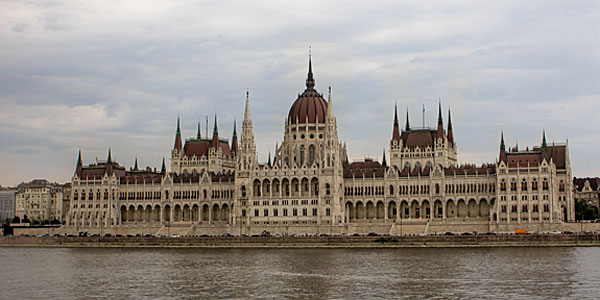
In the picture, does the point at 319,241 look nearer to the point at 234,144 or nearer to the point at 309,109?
the point at 309,109

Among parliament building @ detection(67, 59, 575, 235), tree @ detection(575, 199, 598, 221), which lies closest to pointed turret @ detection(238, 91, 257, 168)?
parliament building @ detection(67, 59, 575, 235)

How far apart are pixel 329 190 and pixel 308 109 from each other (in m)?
19.9

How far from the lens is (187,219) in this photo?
149875mm

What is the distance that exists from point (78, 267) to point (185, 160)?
83053 millimetres

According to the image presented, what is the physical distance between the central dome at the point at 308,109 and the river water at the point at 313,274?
43.9m

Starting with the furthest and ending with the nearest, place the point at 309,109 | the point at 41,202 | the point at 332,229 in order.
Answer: the point at 41,202, the point at 309,109, the point at 332,229

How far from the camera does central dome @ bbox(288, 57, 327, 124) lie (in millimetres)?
148625

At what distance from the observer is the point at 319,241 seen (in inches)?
4702

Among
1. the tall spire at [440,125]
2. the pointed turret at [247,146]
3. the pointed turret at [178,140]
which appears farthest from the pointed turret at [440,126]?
the pointed turret at [178,140]

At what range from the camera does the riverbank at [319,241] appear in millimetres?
109625

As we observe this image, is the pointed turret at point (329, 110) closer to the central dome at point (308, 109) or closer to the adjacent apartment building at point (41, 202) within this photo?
Answer: the central dome at point (308, 109)

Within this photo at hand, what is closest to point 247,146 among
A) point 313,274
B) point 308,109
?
point 308,109

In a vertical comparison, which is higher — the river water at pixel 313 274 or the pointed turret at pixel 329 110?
the pointed turret at pixel 329 110

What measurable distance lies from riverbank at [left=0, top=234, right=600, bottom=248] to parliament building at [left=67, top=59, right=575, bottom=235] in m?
11.1
